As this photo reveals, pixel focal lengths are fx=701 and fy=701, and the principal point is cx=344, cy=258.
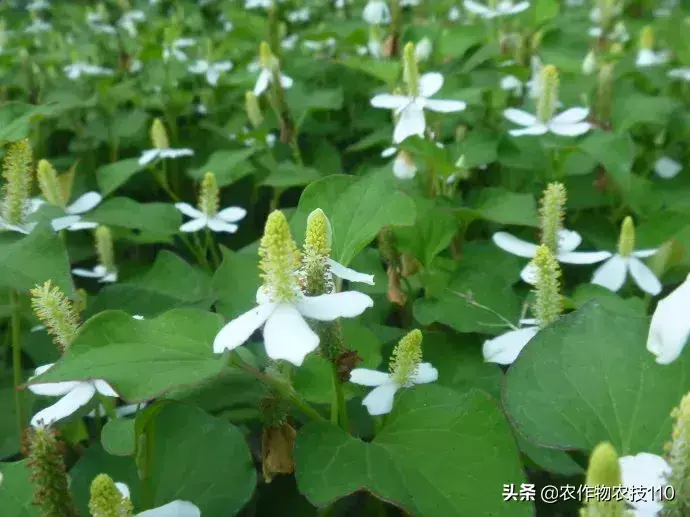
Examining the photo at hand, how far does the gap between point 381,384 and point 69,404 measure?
0.28 m

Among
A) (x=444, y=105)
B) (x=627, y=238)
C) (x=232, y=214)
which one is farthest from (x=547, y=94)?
(x=232, y=214)

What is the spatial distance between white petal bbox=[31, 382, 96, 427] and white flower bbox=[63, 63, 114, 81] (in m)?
1.42

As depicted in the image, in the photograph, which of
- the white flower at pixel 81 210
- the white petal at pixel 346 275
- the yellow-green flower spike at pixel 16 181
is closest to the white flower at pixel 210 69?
the white flower at pixel 81 210

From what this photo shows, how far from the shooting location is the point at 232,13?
2.00 meters

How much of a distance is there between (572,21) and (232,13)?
107 centimetres

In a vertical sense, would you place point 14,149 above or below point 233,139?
above

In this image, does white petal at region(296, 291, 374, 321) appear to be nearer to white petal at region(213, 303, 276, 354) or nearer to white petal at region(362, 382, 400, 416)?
white petal at region(213, 303, 276, 354)

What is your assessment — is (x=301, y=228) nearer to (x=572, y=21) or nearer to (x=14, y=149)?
(x=14, y=149)

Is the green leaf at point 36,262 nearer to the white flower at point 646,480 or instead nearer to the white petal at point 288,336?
the white petal at point 288,336

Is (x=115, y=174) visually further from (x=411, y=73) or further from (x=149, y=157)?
(x=411, y=73)

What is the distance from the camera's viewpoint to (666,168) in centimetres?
127

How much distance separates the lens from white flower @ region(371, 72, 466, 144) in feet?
3.23

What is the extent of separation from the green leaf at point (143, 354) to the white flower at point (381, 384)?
16 cm

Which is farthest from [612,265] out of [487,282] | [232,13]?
[232,13]
